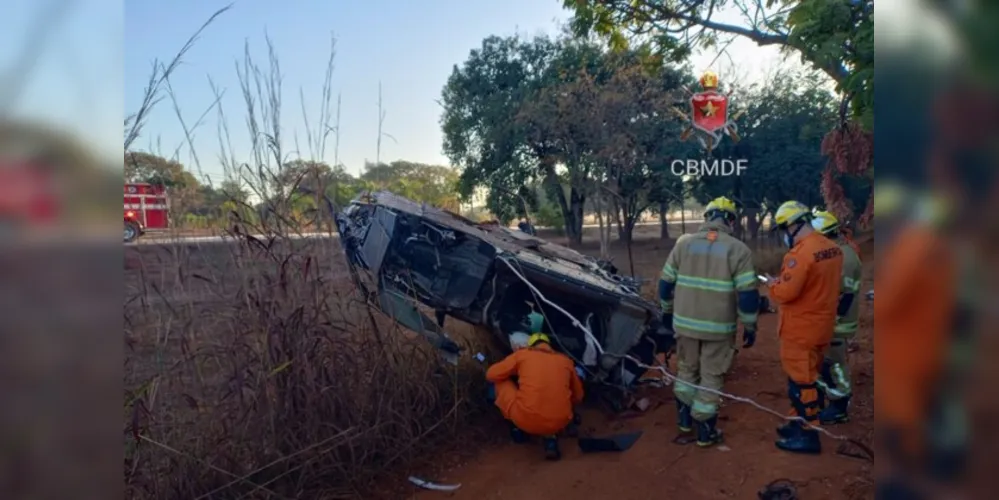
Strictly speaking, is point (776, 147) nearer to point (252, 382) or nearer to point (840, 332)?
point (840, 332)

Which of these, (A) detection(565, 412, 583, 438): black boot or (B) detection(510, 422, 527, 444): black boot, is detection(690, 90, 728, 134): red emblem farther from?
(B) detection(510, 422, 527, 444): black boot

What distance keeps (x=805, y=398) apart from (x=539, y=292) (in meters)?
2.02

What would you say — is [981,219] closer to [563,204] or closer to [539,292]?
[539,292]

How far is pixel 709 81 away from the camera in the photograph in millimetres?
15023

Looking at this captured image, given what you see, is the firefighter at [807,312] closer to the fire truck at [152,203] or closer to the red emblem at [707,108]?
the fire truck at [152,203]

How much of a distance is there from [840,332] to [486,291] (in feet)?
9.11

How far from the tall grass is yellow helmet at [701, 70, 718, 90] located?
469 inches

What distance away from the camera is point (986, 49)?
975 mm

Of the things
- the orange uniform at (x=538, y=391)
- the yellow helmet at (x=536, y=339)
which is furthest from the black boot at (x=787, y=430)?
the yellow helmet at (x=536, y=339)

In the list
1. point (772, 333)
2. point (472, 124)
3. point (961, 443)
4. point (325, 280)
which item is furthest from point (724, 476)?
point (472, 124)

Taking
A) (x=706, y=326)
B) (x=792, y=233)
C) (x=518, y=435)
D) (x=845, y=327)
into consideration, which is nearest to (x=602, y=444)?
(x=518, y=435)

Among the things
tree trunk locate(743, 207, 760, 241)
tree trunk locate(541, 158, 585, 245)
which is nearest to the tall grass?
tree trunk locate(541, 158, 585, 245)

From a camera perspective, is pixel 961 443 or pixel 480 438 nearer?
pixel 961 443

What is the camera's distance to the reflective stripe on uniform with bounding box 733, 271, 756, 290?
4926mm
